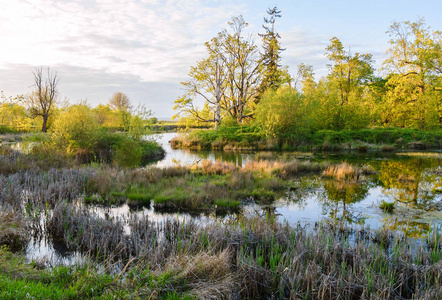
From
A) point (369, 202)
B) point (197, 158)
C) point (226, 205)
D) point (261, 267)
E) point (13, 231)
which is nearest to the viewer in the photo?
point (261, 267)

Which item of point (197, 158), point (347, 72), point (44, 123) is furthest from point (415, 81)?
point (44, 123)

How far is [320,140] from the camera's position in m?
33.6

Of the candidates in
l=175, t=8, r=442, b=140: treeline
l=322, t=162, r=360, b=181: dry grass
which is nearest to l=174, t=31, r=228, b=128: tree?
l=175, t=8, r=442, b=140: treeline

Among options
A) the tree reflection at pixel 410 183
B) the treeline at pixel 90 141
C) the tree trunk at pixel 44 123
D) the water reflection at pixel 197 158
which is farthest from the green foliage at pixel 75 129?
the tree trunk at pixel 44 123

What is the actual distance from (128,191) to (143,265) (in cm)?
694

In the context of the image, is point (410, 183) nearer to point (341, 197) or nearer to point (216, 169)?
point (341, 197)

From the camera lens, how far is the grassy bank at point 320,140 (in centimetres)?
3278

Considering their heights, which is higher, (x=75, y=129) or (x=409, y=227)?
(x=75, y=129)

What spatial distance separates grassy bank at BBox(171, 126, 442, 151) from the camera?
108 ft

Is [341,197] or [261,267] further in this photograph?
[341,197]

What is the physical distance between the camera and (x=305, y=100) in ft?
113

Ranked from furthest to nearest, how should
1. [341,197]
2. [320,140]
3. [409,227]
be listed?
[320,140], [341,197], [409,227]

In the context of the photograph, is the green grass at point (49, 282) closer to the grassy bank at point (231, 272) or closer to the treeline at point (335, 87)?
the grassy bank at point (231, 272)

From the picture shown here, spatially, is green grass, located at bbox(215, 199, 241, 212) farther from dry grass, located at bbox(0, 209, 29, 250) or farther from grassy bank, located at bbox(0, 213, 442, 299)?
dry grass, located at bbox(0, 209, 29, 250)
